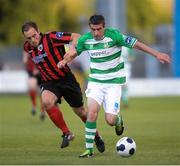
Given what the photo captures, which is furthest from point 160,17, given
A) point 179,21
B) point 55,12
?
point 179,21

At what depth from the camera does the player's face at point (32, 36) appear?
13.3m

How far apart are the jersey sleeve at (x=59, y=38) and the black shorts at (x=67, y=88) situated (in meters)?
Result: 0.58

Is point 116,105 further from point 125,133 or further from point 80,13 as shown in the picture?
point 80,13

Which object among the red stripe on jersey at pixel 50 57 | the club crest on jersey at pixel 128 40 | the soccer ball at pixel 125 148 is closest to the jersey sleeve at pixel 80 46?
the club crest on jersey at pixel 128 40

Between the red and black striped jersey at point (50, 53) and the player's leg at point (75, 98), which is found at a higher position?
the red and black striped jersey at point (50, 53)

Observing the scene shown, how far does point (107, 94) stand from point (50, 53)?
4.97 ft

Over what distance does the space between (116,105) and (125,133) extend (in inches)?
163

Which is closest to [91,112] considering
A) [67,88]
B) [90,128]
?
[90,128]

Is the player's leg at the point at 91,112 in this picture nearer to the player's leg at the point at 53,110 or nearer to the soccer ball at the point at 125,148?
the soccer ball at the point at 125,148

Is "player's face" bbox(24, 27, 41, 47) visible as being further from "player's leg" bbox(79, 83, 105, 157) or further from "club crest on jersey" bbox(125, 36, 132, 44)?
"club crest on jersey" bbox(125, 36, 132, 44)

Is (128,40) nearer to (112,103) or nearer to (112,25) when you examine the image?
(112,103)

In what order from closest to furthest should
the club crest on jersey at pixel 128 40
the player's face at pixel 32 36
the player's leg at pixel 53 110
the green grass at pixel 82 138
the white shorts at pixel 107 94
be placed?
the green grass at pixel 82 138 < the club crest on jersey at pixel 128 40 < the white shorts at pixel 107 94 < the player's face at pixel 32 36 < the player's leg at pixel 53 110

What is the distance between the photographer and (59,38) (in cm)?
1376

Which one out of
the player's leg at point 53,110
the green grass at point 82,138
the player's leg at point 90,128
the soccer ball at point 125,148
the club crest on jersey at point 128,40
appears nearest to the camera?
the green grass at point 82,138
